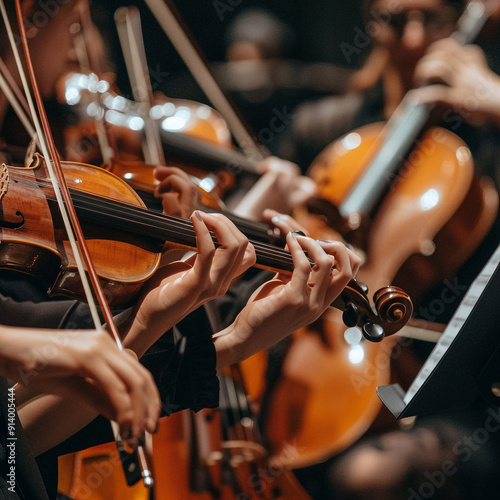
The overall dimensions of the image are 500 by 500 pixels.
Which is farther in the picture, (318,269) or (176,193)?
(176,193)

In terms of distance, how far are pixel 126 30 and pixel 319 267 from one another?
1092mm

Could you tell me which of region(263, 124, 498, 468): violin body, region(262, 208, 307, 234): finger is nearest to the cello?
region(263, 124, 498, 468): violin body

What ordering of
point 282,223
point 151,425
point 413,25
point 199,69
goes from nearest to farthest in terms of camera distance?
point 151,425, point 282,223, point 199,69, point 413,25

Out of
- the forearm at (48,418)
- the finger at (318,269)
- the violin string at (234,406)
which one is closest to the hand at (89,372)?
the forearm at (48,418)

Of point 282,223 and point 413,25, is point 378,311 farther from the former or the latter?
point 413,25

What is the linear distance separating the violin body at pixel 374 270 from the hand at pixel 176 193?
0.52 metres

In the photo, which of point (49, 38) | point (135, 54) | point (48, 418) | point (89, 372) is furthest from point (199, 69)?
point (89, 372)

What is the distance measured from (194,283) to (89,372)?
0.80 ft

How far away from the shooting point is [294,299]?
0.76m

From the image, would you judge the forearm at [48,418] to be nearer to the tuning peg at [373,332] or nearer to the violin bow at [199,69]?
the tuning peg at [373,332]

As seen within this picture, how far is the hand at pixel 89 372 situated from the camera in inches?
17.3

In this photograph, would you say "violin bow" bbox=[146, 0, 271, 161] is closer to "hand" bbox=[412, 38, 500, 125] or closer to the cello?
the cello

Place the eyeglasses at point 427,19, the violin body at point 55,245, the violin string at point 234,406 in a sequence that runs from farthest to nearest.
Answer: the eyeglasses at point 427,19, the violin string at point 234,406, the violin body at point 55,245

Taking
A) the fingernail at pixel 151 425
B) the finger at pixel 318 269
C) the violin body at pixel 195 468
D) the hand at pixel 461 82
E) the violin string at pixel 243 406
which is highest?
the hand at pixel 461 82
